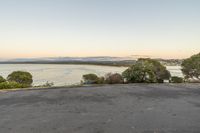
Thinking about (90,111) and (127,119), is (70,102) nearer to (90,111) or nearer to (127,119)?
(90,111)

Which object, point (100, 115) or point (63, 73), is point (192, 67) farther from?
point (63, 73)

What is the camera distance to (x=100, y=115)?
21.0ft

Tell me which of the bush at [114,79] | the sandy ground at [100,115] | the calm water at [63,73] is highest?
the sandy ground at [100,115]

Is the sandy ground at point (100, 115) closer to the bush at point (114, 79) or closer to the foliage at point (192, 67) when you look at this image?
the bush at point (114, 79)

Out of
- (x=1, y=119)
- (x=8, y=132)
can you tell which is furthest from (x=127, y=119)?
(x=1, y=119)

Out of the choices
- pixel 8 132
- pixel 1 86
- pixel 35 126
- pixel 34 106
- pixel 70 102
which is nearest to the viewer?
pixel 8 132

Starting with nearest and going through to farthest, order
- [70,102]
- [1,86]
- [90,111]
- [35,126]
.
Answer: [35,126]
[90,111]
[70,102]
[1,86]

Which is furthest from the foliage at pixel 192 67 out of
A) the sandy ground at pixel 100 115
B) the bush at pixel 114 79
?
the sandy ground at pixel 100 115

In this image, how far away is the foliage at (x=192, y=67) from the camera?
25.1 metres

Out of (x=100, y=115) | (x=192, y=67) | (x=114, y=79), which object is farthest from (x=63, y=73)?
(x=100, y=115)

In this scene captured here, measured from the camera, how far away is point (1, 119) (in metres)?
6.01

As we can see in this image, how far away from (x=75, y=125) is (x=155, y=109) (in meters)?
2.92

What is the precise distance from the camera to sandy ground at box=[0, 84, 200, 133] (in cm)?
517

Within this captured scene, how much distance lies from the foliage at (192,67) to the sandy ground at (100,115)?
17.7 metres
